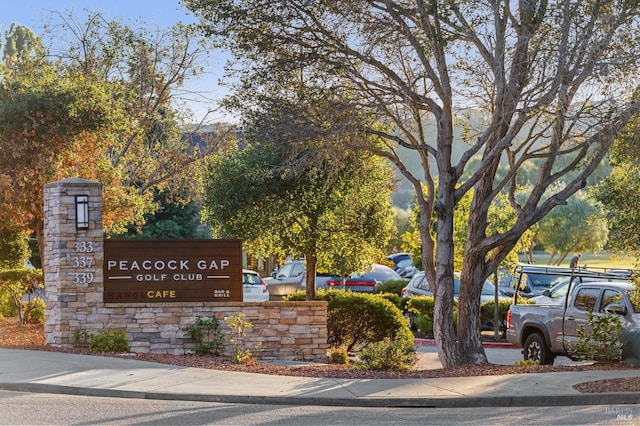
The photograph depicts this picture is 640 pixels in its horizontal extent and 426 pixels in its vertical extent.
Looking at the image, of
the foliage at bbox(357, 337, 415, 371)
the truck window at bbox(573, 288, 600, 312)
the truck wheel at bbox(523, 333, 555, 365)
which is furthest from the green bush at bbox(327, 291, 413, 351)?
the foliage at bbox(357, 337, 415, 371)

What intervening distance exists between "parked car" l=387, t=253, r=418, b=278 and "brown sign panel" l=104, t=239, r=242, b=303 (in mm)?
27136

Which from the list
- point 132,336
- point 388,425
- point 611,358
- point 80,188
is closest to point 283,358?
point 132,336

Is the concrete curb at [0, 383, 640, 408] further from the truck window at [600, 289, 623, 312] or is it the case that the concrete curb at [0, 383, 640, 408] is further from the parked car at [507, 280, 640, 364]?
the truck window at [600, 289, 623, 312]

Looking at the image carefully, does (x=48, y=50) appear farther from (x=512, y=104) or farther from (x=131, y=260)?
(x=512, y=104)

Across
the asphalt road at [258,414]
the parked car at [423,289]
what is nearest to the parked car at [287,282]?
the parked car at [423,289]

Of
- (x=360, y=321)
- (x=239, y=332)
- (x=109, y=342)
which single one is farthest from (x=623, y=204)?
(x=109, y=342)

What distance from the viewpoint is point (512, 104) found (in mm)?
15578

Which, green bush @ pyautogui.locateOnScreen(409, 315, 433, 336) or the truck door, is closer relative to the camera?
the truck door

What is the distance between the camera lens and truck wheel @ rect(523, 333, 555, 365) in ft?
58.4

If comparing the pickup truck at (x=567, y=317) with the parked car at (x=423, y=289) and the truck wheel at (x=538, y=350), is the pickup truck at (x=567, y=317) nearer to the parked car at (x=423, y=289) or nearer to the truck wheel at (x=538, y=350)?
the truck wheel at (x=538, y=350)

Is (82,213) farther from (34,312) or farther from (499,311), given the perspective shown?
(499,311)

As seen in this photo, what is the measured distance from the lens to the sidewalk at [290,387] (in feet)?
38.3

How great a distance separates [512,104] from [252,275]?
51.9ft

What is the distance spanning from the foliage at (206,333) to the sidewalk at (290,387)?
282 cm
